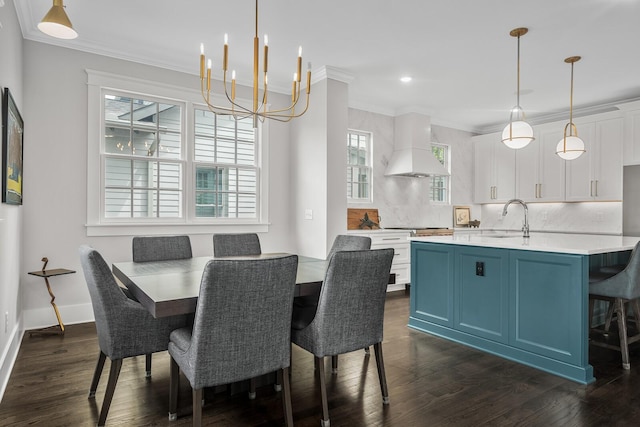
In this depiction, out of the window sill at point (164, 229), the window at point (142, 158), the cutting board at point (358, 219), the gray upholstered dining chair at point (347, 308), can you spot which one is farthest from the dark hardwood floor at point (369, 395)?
the cutting board at point (358, 219)

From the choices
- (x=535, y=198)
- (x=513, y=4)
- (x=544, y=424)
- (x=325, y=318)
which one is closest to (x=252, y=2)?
(x=513, y=4)

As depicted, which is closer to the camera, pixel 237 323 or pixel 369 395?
pixel 237 323

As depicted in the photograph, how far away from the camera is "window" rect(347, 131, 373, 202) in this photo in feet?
19.7

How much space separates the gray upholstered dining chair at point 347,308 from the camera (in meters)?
2.10

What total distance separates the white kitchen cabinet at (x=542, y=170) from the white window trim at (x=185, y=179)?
13.9ft

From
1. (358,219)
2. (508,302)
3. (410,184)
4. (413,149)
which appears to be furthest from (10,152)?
(410,184)

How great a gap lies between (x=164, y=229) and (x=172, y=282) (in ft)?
7.87

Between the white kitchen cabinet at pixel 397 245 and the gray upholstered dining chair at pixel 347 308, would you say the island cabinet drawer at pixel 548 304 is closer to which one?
the gray upholstered dining chair at pixel 347 308

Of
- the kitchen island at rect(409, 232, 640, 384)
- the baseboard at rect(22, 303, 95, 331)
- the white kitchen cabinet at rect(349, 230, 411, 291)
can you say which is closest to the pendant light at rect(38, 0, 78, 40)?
the baseboard at rect(22, 303, 95, 331)

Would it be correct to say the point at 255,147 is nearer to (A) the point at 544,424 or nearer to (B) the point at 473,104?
(B) the point at 473,104

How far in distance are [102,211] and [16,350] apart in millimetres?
1448

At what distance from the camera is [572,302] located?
2758 mm

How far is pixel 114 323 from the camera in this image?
2076 mm

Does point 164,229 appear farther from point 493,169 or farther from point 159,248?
point 493,169
